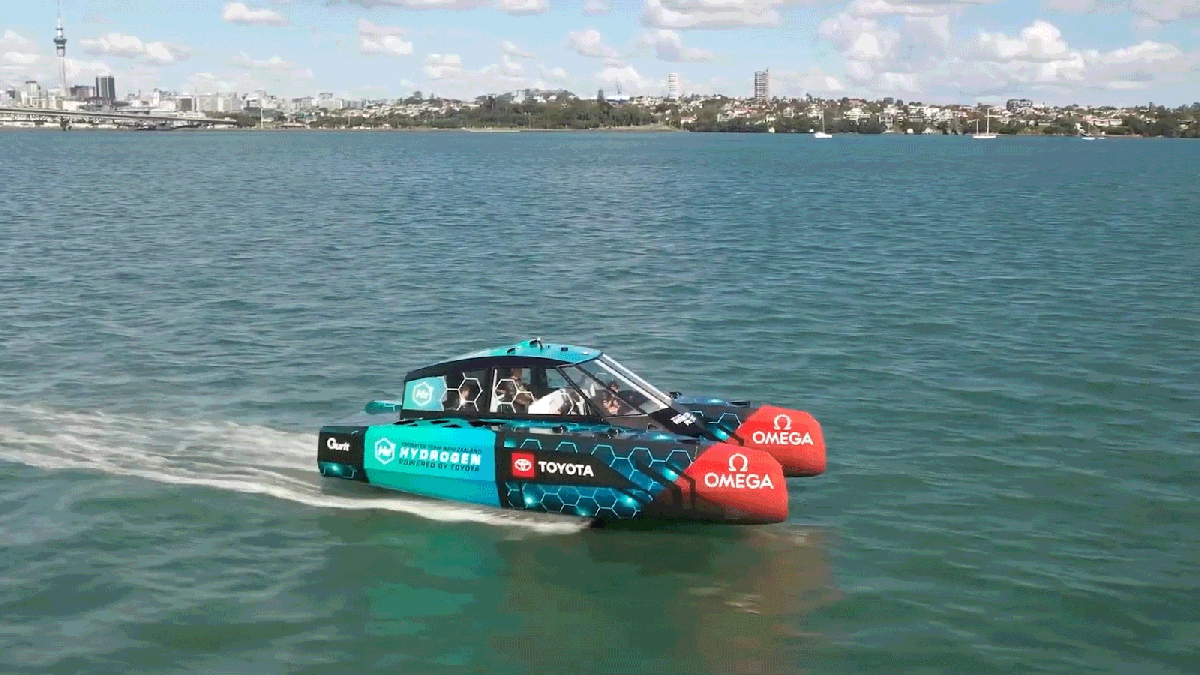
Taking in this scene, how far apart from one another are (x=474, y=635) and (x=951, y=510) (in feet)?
23.1

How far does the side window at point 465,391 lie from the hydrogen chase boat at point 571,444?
14 millimetres

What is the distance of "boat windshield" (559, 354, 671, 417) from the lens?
1723 cm

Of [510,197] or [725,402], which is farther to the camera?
[510,197]

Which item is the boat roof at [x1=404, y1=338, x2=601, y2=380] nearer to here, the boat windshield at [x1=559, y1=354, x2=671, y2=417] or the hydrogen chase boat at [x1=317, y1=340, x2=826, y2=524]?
the hydrogen chase boat at [x1=317, y1=340, x2=826, y2=524]

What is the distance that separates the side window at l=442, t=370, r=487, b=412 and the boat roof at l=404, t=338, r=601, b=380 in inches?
5.4

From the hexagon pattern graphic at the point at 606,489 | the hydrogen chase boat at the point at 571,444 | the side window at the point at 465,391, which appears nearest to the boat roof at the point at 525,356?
the hydrogen chase boat at the point at 571,444

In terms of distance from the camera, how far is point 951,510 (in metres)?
17.2

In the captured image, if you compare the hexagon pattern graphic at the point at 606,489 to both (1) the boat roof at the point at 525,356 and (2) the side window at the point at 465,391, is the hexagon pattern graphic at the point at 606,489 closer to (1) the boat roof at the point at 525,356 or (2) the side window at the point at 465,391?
(2) the side window at the point at 465,391

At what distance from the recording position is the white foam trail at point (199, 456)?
55.7 ft

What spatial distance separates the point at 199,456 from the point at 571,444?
6.21 m

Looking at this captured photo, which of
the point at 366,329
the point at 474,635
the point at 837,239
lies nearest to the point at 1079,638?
the point at 474,635

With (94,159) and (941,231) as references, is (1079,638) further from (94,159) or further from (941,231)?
(94,159)

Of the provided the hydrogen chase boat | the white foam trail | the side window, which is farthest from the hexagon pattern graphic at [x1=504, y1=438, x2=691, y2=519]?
the side window

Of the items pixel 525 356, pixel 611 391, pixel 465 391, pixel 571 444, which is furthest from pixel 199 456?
pixel 611 391
